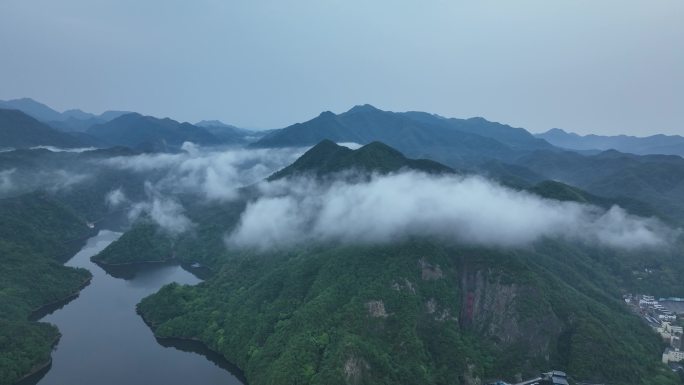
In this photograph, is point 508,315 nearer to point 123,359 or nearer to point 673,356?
point 673,356

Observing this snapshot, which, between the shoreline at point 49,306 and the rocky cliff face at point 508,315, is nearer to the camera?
the rocky cliff face at point 508,315

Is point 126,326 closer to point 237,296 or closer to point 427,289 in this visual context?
point 237,296

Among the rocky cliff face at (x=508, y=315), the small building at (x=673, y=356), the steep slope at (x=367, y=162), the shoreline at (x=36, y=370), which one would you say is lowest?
the shoreline at (x=36, y=370)

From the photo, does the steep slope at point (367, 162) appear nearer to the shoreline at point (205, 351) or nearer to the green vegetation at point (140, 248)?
the green vegetation at point (140, 248)

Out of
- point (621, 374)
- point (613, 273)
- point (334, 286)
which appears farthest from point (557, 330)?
point (613, 273)

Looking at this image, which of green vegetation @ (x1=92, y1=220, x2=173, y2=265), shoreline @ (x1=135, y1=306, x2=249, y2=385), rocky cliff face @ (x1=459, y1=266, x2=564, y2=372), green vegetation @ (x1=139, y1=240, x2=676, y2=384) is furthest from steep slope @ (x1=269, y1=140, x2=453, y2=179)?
shoreline @ (x1=135, y1=306, x2=249, y2=385)

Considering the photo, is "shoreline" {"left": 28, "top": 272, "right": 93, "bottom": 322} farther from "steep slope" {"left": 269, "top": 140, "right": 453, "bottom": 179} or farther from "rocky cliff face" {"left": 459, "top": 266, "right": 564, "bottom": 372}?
"rocky cliff face" {"left": 459, "top": 266, "right": 564, "bottom": 372}

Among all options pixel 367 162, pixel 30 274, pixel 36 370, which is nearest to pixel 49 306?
pixel 30 274

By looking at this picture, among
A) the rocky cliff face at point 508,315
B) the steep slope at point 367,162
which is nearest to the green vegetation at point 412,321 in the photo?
the rocky cliff face at point 508,315

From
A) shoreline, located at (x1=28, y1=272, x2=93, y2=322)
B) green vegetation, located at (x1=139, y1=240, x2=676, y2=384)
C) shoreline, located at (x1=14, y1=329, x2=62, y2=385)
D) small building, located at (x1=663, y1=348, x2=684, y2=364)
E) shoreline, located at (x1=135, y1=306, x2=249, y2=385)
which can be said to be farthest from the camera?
shoreline, located at (x1=28, y1=272, x2=93, y2=322)
